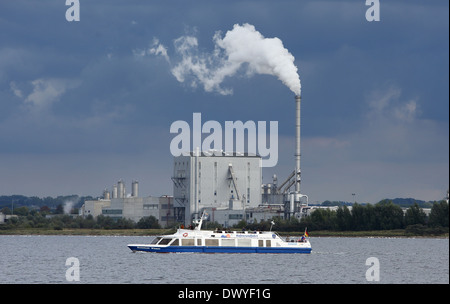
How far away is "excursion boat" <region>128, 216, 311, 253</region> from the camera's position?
99.2 meters

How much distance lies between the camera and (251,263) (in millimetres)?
89688

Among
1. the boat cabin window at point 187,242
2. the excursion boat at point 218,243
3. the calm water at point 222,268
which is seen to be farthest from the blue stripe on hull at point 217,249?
the calm water at point 222,268

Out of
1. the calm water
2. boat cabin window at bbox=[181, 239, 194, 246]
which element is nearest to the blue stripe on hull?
boat cabin window at bbox=[181, 239, 194, 246]

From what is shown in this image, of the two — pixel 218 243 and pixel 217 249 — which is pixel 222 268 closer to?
pixel 217 249

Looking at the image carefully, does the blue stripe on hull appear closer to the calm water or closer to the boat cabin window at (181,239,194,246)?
the boat cabin window at (181,239,194,246)

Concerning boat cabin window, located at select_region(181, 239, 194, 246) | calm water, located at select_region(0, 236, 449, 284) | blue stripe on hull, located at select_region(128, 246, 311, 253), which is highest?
boat cabin window, located at select_region(181, 239, 194, 246)

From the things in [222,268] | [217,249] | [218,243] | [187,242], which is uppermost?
[187,242]

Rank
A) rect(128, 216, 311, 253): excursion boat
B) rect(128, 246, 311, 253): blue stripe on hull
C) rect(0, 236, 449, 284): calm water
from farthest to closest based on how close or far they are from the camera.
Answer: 1. rect(128, 216, 311, 253): excursion boat
2. rect(128, 246, 311, 253): blue stripe on hull
3. rect(0, 236, 449, 284): calm water

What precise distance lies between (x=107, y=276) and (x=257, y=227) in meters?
116

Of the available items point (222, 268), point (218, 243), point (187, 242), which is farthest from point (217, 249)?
point (222, 268)

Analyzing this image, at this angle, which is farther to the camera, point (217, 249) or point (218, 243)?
point (218, 243)

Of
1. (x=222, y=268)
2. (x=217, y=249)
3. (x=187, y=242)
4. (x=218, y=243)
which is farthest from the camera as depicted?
(x=218, y=243)

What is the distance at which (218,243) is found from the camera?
329 feet
